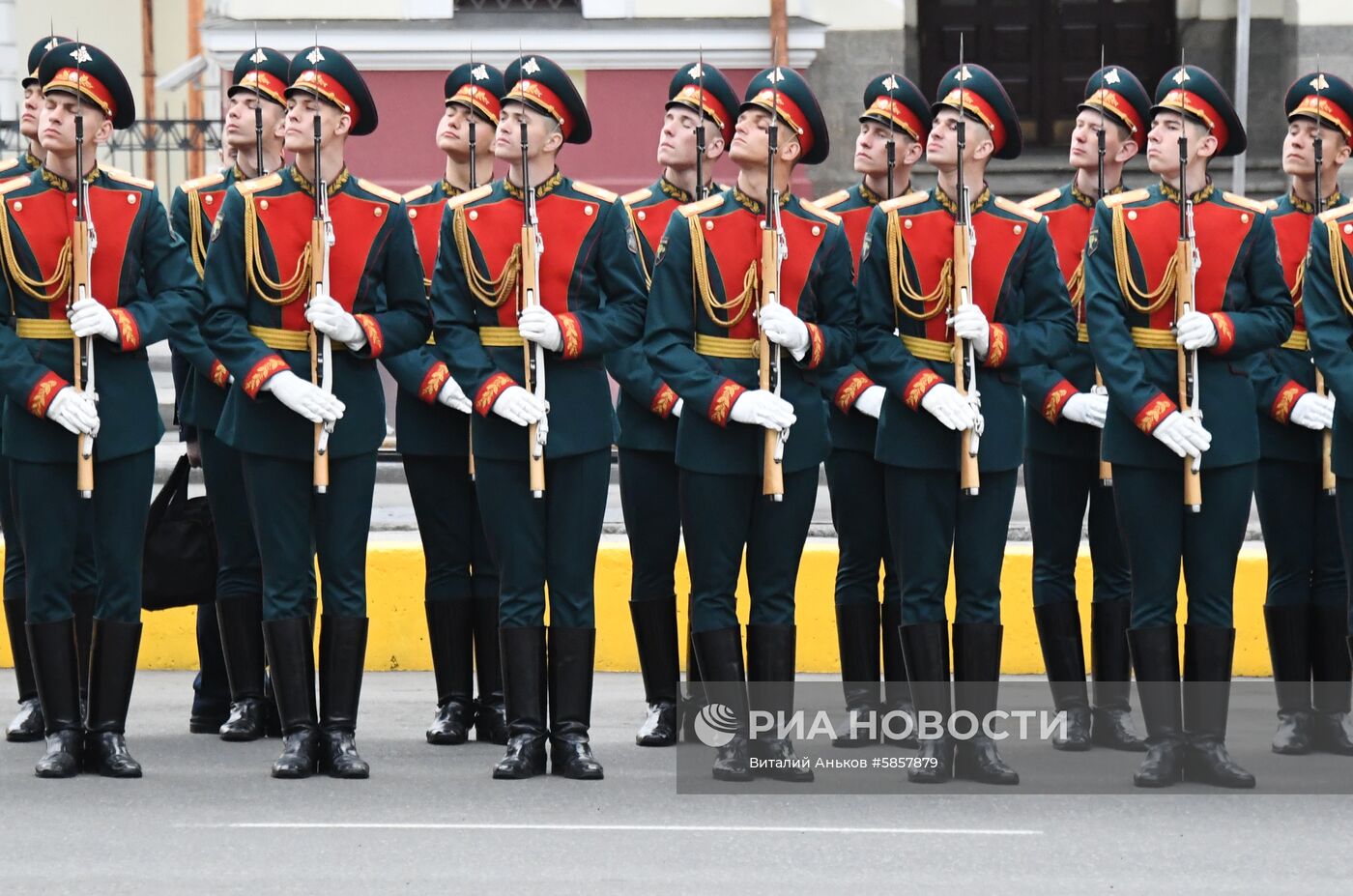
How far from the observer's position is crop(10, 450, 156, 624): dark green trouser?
7684 millimetres

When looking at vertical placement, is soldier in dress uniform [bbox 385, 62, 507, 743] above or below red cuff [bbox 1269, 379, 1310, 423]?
below

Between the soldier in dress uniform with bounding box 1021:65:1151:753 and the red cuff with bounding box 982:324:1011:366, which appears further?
the soldier in dress uniform with bounding box 1021:65:1151:753

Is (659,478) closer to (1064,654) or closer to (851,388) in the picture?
(851,388)

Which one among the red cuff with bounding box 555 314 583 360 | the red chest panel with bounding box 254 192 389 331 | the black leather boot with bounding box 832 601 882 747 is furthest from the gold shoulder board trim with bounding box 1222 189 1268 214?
the red chest panel with bounding box 254 192 389 331

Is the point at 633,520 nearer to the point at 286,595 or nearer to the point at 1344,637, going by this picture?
the point at 286,595

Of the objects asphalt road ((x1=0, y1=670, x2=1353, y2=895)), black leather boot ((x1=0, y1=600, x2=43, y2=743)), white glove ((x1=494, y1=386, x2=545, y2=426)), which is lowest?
asphalt road ((x1=0, y1=670, x2=1353, y2=895))


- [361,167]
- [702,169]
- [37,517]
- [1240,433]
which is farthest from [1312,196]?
[361,167]

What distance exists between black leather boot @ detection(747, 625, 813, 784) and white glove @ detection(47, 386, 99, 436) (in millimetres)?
1933

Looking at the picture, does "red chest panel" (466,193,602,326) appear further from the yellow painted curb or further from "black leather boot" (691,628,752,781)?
the yellow painted curb

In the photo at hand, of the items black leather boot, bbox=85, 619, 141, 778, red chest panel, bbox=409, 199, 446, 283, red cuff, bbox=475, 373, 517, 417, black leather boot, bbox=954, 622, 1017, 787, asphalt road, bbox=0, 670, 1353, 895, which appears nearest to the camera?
asphalt road, bbox=0, 670, 1353, 895

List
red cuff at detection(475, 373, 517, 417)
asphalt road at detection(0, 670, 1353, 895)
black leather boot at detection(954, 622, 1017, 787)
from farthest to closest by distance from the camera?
1. black leather boot at detection(954, 622, 1017, 787)
2. red cuff at detection(475, 373, 517, 417)
3. asphalt road at detection(0, 670, 1353, 895)

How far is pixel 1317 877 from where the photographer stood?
6.56 metres

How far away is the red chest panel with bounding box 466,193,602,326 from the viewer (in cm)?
770

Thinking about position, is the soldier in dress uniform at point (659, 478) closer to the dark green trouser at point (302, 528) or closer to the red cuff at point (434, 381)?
the red cuff at point (434, 381)
